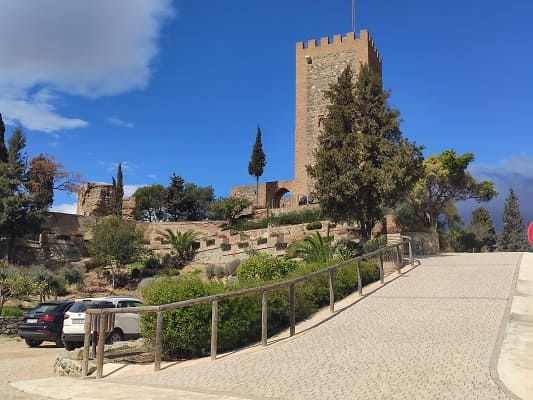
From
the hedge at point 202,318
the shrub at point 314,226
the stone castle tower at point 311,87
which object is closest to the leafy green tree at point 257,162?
the stone castle tower at point 311,87

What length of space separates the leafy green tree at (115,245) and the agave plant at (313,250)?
11.7 m

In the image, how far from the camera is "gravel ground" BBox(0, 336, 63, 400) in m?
7.92

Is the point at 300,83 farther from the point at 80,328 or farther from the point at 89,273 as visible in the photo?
the point at 80,328

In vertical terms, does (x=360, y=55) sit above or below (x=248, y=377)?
above

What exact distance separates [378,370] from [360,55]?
41793mm

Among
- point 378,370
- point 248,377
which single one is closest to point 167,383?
point 248,377

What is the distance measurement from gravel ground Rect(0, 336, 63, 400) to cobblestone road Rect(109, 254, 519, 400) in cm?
162

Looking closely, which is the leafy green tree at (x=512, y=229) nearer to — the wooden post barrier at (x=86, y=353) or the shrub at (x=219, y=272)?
the shrub at (x=219, y=272)

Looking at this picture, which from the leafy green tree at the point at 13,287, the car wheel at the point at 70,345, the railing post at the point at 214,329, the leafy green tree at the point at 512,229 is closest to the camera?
the railing post at the point at 214,329

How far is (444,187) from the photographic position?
33438 mm

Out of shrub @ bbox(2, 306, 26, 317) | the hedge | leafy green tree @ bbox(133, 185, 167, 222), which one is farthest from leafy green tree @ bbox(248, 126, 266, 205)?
the hedge

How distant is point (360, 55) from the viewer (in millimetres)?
46000

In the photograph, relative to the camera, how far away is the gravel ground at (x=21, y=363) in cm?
792

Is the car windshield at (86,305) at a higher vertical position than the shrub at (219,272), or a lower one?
lower
